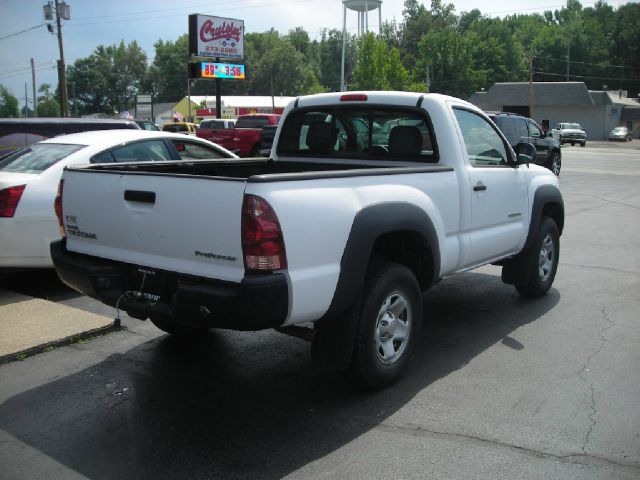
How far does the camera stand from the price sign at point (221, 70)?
33531mm

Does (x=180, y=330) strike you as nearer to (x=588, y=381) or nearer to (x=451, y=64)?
(x=588, y=381)

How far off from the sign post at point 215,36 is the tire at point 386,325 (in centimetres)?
3211

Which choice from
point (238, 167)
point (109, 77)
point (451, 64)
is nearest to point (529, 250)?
point (238, 167)

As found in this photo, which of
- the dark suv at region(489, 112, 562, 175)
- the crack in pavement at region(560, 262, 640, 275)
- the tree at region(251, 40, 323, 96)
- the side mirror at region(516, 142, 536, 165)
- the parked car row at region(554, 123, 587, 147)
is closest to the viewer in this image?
the side mirror at region(516, 142, 536, 165)

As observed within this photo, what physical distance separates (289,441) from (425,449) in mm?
752

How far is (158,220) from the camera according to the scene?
379cm

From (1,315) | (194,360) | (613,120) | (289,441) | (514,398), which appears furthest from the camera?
(613,120)

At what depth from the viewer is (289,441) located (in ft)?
12.0

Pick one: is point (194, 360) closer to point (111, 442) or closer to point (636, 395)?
point (111, 442)

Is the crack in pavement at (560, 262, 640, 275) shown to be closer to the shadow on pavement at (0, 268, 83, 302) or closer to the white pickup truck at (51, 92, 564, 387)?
the white pickup truck at (51, 92, 564, 387)

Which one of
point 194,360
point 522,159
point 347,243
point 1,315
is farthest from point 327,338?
point 1,315

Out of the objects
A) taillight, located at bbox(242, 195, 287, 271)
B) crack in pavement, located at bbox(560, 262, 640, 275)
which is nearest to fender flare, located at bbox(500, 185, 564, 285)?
crack in pavement, located at bbox(560, 262, 640, 275)

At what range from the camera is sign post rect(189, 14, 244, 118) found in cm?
3600

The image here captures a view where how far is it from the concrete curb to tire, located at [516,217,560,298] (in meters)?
3.85
